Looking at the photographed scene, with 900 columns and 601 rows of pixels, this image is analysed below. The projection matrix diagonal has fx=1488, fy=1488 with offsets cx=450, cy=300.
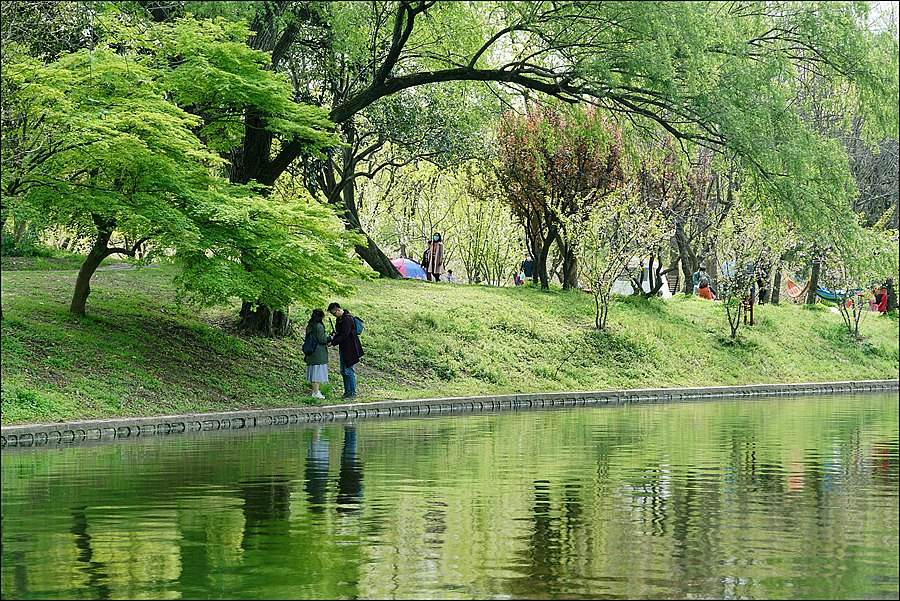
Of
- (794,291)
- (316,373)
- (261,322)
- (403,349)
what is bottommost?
(316,373)

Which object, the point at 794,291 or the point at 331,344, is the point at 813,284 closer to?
the point at 794,291

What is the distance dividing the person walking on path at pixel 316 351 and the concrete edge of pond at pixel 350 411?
1235 millimetres

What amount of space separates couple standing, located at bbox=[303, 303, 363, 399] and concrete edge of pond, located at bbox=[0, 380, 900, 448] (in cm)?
116

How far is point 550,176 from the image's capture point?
47.3 m

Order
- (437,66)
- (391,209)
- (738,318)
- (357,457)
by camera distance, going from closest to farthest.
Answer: (357,457), (437,66), (738,318), (391,209)

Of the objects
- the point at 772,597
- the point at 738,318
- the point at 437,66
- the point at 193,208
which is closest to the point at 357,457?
the point at 193,208

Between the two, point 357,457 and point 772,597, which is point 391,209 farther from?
point 772,597

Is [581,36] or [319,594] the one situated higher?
[581,36]

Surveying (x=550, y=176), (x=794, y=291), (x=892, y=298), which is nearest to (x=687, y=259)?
(x=550, y=176)

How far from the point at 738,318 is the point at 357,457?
3032 cm

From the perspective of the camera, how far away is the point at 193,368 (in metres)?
28.7

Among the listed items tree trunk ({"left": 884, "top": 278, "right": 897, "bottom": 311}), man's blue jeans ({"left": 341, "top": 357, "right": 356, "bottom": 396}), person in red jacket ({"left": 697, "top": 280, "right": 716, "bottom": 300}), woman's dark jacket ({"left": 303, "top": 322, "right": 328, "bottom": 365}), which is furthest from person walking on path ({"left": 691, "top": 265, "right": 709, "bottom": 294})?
woman's dark jacket ({"left": 303, "top": 322, "right": 328, "bottom": 365})

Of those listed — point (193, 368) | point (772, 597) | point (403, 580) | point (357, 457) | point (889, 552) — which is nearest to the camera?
point (772, 597)

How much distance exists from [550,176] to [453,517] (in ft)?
115
